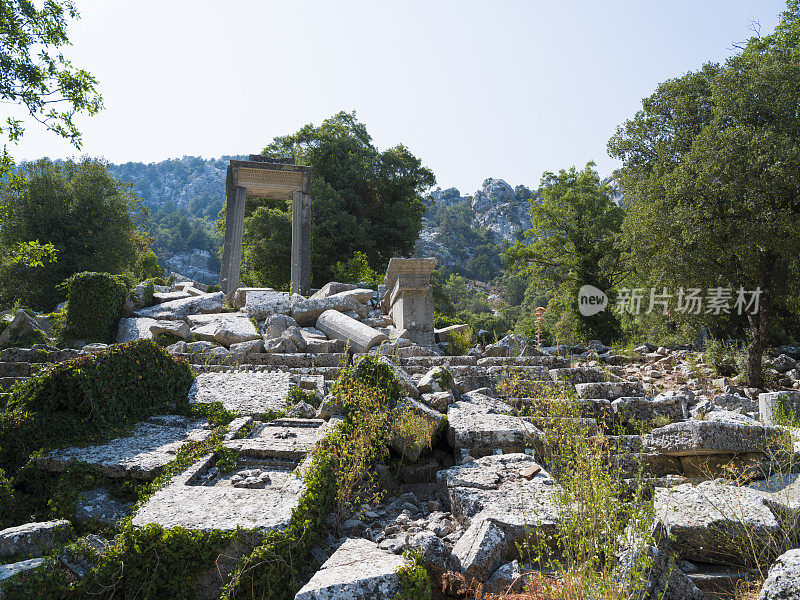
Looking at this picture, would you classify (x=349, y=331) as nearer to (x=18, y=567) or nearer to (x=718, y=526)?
(x=18, y=567)

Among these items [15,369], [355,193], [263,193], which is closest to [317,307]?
[15,369]

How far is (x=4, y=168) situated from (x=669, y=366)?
47.4ft

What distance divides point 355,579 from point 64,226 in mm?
18661

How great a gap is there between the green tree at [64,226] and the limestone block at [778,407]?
17.3 m

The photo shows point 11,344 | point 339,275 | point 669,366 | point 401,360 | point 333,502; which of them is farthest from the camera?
point 339,275

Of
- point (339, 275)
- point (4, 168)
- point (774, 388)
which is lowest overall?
point (774, 388)

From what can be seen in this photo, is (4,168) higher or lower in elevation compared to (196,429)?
higher

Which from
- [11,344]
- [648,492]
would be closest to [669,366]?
[648,492]

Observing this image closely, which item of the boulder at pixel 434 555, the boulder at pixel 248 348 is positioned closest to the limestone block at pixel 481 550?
the boulder at pixel 434 555

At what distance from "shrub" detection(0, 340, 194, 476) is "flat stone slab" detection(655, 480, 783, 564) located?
15.0ft

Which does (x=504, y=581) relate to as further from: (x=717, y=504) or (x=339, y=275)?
(x=339, y=275)

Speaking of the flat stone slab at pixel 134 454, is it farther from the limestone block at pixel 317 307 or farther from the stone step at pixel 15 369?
the limestone block at pixel 317 307

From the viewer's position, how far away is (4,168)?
9.42 m

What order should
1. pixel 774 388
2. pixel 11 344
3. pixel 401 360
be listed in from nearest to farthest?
pixel 401 360, pixel 11 344, pixel 774 388
